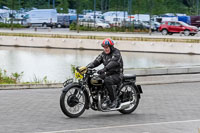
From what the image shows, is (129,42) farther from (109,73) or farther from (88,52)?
(109,73)

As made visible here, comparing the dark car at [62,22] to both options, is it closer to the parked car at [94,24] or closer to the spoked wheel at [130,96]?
the parked car at [94,24]

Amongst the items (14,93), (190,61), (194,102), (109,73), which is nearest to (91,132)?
(109,73)

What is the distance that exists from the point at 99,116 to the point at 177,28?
4409cm

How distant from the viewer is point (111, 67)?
10188 mm

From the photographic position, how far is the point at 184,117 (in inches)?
410

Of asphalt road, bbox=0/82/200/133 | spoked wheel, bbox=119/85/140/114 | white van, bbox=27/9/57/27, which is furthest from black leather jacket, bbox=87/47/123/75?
white van, bbox=27/9/57/27

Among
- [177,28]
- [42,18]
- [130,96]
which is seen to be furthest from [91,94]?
[42,18]

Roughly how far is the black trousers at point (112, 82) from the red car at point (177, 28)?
139 ft

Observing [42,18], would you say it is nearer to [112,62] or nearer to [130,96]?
[130,96]

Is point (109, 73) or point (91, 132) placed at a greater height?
point (109, 73)

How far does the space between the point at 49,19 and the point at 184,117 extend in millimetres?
61580

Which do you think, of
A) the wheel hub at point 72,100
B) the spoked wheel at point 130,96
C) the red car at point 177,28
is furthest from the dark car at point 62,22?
the wheel hub at point 72,100

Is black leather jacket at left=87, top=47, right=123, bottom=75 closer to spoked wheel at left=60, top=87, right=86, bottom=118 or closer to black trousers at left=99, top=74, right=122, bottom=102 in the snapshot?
black trousers at left=99, top=74, right=122, bottom=102

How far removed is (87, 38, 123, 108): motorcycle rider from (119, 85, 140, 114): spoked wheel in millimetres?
357
